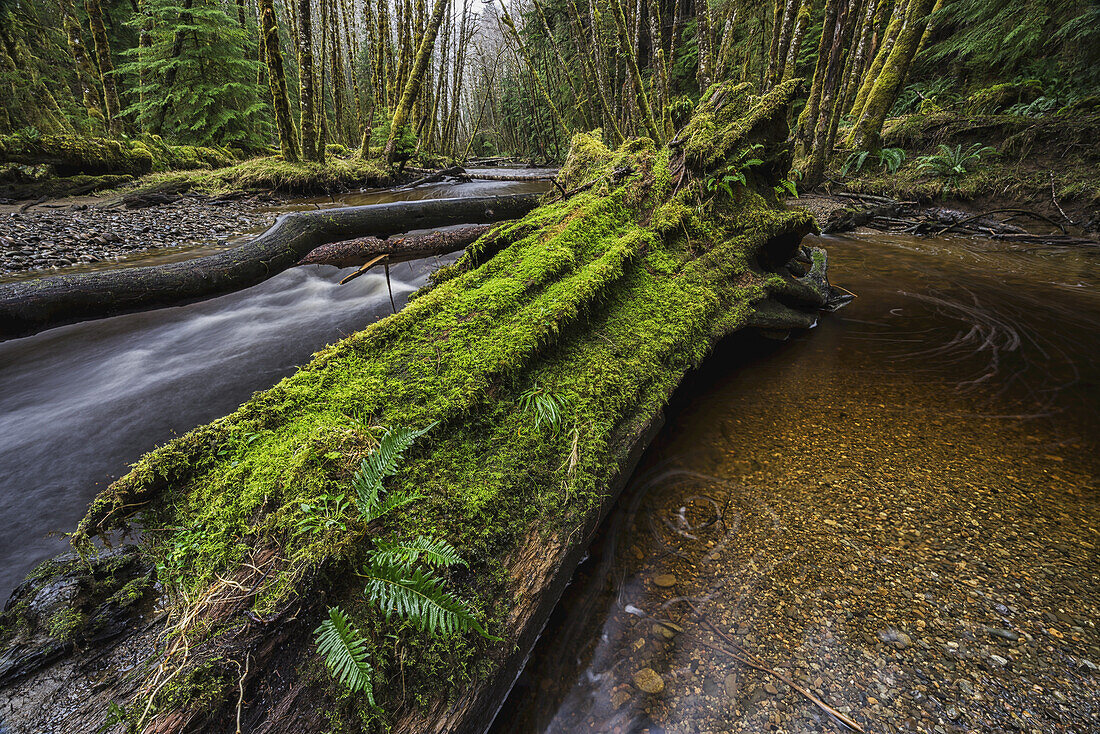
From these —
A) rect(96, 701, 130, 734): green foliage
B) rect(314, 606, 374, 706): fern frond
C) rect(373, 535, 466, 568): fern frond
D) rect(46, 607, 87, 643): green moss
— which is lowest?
rect(46, 607, 87, 643): green moss

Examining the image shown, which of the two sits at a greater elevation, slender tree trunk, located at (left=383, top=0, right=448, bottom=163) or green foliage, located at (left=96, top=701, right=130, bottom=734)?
slender tree trunk, located at (left=383, top=0, right=448, bottom=163)

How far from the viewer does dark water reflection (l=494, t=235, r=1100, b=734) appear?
1622 millimetres

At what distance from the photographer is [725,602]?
79.4 inches

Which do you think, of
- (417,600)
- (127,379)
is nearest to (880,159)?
(417,600)

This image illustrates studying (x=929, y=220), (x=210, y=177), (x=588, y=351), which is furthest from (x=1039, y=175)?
(x=210, y=177)

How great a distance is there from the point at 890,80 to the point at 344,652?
14.7 m

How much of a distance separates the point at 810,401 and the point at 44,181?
54.9 feet

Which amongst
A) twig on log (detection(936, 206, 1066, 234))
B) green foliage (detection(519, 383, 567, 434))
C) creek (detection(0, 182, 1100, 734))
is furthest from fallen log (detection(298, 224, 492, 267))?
twig on log (detection(936, 206, 1066, 234))

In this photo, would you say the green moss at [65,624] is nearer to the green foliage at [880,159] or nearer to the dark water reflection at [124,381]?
the dark water reflection at [124,381]

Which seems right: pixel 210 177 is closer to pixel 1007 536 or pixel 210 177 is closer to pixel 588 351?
pixel 588 351

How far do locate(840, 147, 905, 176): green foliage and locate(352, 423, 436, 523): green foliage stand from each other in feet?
45.0

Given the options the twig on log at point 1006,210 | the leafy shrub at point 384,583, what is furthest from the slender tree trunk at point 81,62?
the twig on log at point 1006,210

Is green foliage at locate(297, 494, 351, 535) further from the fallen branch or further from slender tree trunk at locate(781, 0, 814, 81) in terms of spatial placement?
slender tree trunk at locate(781, 0, 814, 81)

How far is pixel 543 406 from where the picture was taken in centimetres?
224
